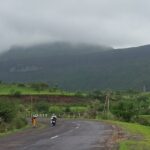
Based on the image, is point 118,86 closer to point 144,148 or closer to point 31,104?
point 31,104

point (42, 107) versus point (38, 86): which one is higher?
point (38, 86)

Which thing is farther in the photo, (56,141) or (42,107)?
(42,107)

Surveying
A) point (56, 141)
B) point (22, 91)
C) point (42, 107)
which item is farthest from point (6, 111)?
point (22, 91)

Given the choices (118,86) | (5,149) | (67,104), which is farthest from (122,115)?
(118,86)

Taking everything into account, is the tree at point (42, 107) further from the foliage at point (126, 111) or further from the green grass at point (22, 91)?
the foliage at point (126, 111)

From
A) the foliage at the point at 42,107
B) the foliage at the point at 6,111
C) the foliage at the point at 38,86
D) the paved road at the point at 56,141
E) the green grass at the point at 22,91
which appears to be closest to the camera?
the paved road at the point at 56,141

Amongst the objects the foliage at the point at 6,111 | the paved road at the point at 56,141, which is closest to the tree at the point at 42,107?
the foliage at the point at 6,111

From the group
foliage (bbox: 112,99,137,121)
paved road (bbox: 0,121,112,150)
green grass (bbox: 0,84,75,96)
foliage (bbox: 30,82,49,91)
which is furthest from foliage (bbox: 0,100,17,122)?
foliage (bbox: 30,82,49,91)

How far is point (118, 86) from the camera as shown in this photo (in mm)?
198875

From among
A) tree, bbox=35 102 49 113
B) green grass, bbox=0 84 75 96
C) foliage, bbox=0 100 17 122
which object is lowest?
tree, bbox=35 102 49 113

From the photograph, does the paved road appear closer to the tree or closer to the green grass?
the tree

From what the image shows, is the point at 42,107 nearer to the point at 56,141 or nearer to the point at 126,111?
the point at 126,111

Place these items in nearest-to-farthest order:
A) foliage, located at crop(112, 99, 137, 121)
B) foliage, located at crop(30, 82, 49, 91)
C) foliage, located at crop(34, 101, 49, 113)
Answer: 1. foliage, located at crop(112, 99, 137, 121)
2. foliage, located at crop(34, 101, 49, 113)
3. foliage, located at crop(30, 82, 49, 91)

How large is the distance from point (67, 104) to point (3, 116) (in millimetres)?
95348
